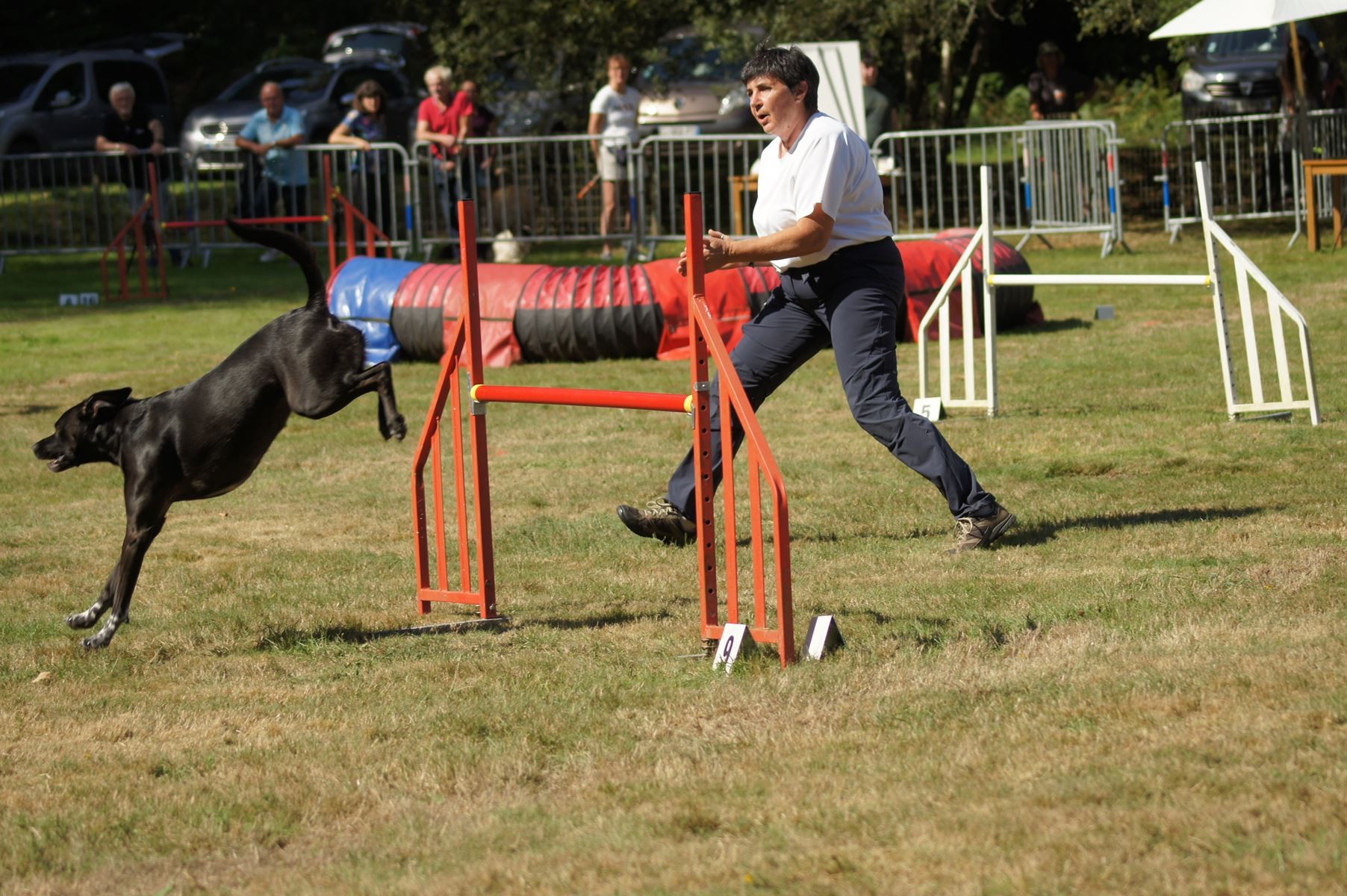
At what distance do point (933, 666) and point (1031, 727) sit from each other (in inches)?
25.8

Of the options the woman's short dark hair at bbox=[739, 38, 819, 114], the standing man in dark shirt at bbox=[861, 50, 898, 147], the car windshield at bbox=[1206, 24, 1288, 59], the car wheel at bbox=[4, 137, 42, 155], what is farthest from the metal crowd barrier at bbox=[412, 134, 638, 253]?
the woman's short dark hair at bbox=[739, 38, 819, 114]

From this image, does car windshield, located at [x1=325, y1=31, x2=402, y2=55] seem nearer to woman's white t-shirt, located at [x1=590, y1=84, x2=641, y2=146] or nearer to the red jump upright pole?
woman's white t-shirt, located at [x1=590, y1=84, x2=641, y2=146]

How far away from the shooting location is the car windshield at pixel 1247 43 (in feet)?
69.8

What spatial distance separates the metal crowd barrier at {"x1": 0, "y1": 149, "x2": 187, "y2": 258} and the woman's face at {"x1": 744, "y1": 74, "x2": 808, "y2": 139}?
13.8m

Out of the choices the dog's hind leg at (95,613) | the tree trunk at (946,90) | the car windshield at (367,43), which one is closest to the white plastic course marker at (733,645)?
the dog's hind leg at (95,613)

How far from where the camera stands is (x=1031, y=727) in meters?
4.22

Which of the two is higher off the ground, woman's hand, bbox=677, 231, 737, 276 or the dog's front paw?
woman's hand, bbox=677, 231, 737, 276

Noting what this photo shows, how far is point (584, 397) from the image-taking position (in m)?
5.52

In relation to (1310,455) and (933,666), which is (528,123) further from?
(933,666)

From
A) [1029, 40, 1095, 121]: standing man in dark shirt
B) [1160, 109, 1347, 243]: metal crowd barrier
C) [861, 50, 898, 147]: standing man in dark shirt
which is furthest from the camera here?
[1029, 40, 1095, 121]: standing man in dark shirt

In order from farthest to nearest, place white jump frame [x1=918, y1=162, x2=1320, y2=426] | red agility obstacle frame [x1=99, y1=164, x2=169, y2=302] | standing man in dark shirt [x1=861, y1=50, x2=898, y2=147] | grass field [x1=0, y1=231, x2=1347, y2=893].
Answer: standing man in dark shirt [x1=861, y1=50, x2=898, y2=147], red agility obstacle frame [x1=99, y1=164, x2=169, y2=302], white jump frame [x1=918, y1=162, x2=1320, y2=426], grass field [x1=0, y1=231, x2=1347, y2=893]

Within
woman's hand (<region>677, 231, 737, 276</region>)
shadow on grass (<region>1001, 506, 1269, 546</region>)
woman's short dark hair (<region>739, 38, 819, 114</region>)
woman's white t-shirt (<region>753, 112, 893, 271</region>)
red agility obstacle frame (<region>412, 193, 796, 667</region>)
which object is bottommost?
shadow on grass (<region>1001, 506, 1269, 546</region>)

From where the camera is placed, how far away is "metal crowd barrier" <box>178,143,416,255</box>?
17.7m

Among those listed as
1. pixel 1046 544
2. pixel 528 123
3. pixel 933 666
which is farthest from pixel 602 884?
pixel 528 123
